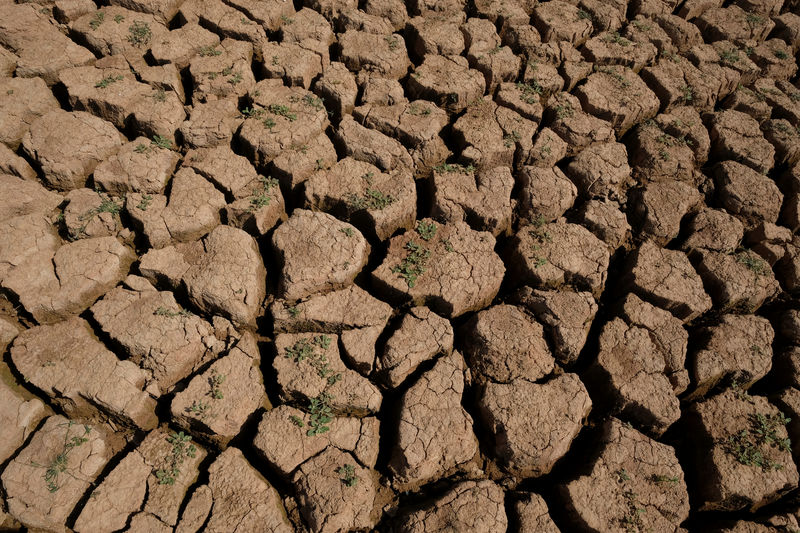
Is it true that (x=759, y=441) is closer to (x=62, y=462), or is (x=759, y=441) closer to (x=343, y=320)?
(x=343, y=320)

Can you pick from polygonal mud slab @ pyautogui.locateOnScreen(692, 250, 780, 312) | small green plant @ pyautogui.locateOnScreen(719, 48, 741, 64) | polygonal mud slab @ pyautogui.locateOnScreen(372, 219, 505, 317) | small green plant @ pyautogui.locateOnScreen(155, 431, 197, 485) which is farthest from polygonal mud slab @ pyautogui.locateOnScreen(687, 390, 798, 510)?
small green plant @ pyautogui.locateOnScreen(719, 48, 741, 64)

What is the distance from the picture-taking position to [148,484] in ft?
7.60

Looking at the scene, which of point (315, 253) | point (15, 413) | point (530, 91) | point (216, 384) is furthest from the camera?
point (530, 91)

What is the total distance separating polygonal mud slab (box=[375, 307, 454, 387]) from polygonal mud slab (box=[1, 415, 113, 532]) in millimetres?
1540

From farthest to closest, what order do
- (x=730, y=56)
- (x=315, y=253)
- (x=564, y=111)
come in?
(x=730, y=56)
(x=564, y=111)
(x=315, y=253)

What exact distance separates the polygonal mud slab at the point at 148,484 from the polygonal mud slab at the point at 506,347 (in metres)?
1.65

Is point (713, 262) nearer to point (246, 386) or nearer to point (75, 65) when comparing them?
point (246, 386)

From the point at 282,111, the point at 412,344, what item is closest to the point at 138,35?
the point at 282,111

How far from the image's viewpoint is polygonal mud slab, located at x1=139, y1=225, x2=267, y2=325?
2.73 meters

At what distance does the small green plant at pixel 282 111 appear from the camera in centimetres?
346

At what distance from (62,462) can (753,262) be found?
443 centimetres

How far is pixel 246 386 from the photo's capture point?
2.54 m

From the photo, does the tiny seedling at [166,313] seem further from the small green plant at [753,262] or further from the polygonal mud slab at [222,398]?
the small green plant at [753,262]

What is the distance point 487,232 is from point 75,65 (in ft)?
11.2
